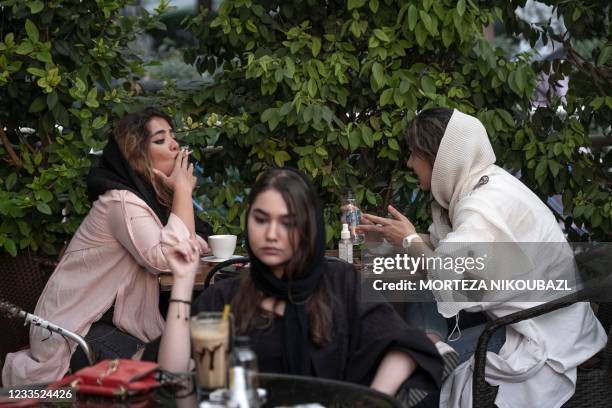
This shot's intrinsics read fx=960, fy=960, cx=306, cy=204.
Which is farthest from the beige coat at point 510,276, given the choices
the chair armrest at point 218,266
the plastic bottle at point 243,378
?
the plastic bottle at point 243,378

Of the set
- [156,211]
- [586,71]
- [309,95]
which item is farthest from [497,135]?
[156,211]

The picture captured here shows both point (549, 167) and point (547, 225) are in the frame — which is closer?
point (547, 225)

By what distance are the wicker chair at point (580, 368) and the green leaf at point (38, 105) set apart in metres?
2.19

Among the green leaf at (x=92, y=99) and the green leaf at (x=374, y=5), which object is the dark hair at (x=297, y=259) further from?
the green leaf at (x=374, y=5)

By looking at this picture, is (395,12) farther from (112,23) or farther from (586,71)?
(112,23)

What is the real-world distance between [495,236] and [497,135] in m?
1.40

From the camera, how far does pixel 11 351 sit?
152 inches

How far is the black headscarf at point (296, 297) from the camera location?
242 cm

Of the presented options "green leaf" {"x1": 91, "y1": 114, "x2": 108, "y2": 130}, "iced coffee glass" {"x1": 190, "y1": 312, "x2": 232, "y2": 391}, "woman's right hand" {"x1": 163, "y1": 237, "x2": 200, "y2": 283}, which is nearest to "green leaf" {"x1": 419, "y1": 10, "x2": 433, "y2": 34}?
"green leaf" {"x1": 91, "y1": 114, "x2": 108, "y2": 130}

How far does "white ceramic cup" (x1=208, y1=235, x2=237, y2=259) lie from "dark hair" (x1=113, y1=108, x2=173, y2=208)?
0.74ft

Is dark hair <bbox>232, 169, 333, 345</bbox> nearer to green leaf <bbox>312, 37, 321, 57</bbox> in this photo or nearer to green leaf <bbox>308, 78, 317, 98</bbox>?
green leaf <bbox>308, 78, 317, 98</bbox>

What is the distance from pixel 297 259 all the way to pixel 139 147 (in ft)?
4.64

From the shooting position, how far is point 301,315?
2.42 m

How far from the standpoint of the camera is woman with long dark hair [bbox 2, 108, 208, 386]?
3416 mm
